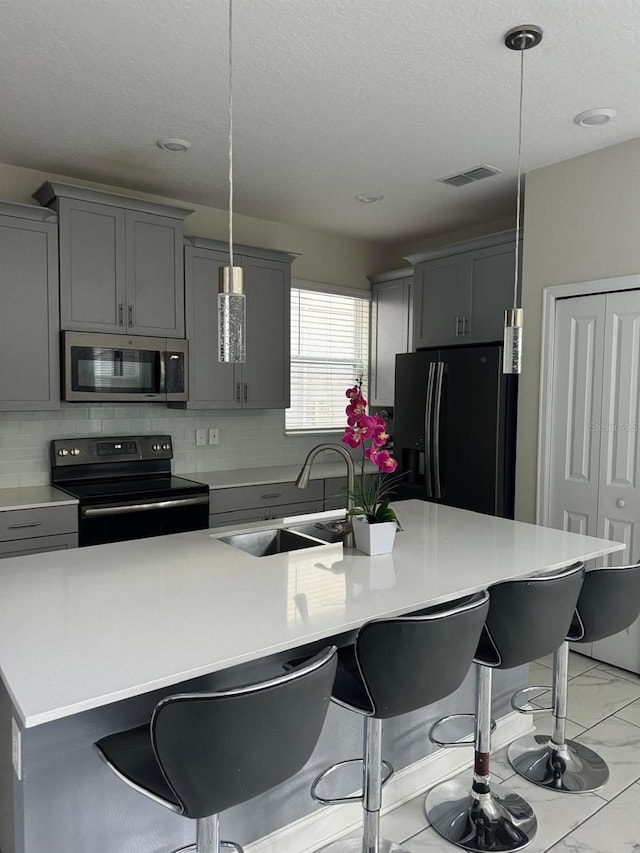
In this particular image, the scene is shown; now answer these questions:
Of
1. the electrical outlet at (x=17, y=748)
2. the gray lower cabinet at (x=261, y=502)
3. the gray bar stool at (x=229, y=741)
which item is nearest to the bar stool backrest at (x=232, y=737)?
the gray bar stool at (x=229, y=741)

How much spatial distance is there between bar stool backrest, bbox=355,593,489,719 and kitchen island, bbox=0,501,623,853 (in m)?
A: 0.09

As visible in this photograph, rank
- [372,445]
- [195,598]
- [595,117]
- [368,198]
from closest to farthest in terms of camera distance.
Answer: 1. [195,598]
2. [372,445]
3. [595,117]
4. [368,198]

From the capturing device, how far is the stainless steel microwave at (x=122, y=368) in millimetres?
3611

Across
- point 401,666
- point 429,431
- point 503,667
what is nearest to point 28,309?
point 429,431

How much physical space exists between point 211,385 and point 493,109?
2.35 m

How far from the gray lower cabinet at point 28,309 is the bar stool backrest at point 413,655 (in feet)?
8.70

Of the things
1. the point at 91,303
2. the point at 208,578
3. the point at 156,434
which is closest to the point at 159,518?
the point at 156,434

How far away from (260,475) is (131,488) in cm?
96

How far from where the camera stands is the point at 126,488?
3.73 meters

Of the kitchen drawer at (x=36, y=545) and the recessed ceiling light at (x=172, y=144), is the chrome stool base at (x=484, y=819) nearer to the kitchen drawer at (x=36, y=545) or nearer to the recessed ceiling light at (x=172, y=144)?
the kitchen drawer at (x=36, y=545)

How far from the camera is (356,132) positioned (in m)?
3.18

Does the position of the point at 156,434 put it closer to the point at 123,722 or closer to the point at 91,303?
the point at 91,303

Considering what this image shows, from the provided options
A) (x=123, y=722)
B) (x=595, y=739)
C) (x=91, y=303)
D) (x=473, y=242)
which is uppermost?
(x=473, y=242)

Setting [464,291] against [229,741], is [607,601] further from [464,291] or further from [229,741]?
[464,291]
